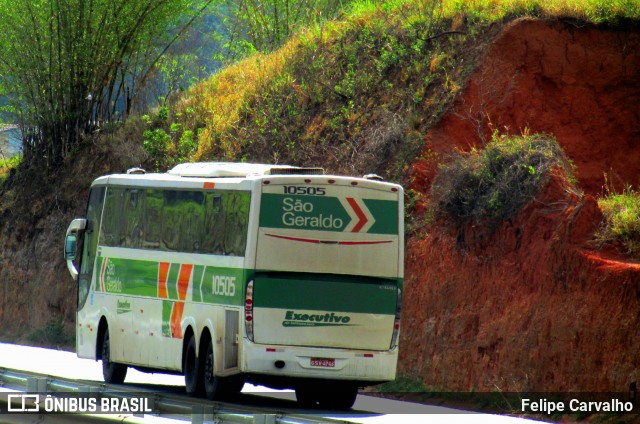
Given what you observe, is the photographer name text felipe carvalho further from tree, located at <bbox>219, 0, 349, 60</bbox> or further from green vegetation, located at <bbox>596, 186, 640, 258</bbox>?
tree, located at <bbox>219, 0, 349, 60</bbox>

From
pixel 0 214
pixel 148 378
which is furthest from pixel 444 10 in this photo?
pixel 0 214

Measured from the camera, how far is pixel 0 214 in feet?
147

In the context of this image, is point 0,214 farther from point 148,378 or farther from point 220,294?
point 220,294

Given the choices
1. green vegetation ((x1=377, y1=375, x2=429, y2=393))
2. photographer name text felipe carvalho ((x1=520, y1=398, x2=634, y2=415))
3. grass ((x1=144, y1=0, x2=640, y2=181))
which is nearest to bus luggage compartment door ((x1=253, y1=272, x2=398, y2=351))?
photographer name text felipe carvalho ((x1=520, y1=398, x2=634, y2=415))

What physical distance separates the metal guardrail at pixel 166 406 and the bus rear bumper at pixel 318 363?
144 inches

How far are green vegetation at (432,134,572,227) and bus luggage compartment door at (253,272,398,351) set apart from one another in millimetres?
5668

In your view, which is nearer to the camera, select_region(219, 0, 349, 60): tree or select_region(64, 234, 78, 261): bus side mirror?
select_region(64, 234, 78, 261): bus side mirror

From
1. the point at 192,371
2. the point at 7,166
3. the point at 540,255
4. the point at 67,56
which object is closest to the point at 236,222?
the point at 192,371

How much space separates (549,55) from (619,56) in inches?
65.3

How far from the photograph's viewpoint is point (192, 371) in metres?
18.9

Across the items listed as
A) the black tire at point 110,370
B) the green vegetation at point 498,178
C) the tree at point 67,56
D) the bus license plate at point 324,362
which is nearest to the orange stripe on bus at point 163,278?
the black tire at point 110,370

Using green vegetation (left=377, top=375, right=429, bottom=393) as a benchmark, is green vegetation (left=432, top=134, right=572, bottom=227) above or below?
above

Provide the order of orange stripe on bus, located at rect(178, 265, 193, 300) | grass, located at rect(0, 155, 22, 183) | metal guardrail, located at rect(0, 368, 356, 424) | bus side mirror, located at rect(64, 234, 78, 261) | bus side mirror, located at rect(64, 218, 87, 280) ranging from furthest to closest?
grass, located at rect(0, 155, 22, 183) < bus side mirror, located at rect(64, 234, 78, 261) < bus side mirror, located at rect(64, 218, 87, 280) < orange stripe on bus, located at rect(178, 265, 193, 300) < metal guardrail, located at rect(0, 368, 356, 424)

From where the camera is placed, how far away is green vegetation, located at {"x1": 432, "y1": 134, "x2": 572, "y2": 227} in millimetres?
22891
